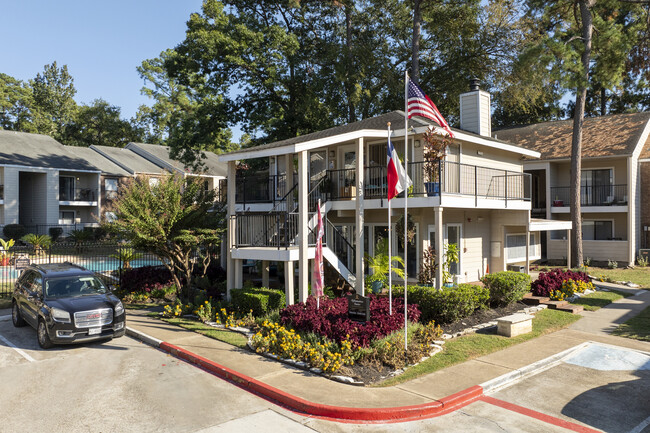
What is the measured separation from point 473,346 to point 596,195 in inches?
814

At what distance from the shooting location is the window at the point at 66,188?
36.4 meters

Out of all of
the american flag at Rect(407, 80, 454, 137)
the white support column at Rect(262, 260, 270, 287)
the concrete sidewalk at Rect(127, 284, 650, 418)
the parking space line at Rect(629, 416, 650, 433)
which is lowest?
the parking space line at Rect(629, 416, 650, 433)

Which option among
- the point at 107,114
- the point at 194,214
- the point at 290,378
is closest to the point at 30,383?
the point at 290,378

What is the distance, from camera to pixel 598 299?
15.7 metres

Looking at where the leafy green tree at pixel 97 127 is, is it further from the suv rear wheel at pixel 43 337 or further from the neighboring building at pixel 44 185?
the suv rear wheel at pixel 43 337

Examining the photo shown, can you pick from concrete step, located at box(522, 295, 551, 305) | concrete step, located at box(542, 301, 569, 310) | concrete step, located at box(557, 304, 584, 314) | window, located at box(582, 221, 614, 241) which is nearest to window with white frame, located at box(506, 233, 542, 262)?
concrete step, located at box(522, 295, 551, 305)

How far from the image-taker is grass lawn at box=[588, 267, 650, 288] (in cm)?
1967

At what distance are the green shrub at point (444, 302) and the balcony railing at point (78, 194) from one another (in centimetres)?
3308

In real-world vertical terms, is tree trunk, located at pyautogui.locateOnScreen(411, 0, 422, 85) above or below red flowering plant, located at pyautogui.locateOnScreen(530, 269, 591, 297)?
above

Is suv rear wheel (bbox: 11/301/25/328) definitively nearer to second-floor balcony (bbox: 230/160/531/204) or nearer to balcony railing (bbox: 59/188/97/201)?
second-floor balcony (bbox: 230/160/531/204)

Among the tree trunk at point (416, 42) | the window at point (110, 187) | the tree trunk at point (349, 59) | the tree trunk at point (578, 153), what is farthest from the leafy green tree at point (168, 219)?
the window at point (110, 187)

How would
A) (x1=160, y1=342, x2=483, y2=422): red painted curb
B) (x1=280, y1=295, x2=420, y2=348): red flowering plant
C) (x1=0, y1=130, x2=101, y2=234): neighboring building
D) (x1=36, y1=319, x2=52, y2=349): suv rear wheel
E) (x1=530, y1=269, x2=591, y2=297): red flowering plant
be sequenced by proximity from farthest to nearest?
(x1=0, y1=130, x2=101, y2=234): neighboring building → (x1=530, y1=269, x2=591, y2=297): red flowering plant → (x1=36, y1=319, x2=52, y2=349): suv rear wheel → (x1=280, y1=295, x2=420, y2=348): red flowering plant → (x1=160, y1=342, x2=483, y2=422): red painted curb

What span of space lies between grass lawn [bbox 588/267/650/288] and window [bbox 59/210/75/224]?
121ft

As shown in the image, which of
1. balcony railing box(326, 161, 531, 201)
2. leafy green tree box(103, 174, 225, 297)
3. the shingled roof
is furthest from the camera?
the shingled roof
